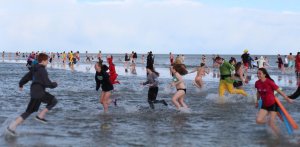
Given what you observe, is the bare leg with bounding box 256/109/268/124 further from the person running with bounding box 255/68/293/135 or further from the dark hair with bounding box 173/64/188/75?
the dark hair with bounding box 173/64/188/75

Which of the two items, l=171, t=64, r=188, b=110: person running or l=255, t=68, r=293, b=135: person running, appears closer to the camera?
l=255, t=68, r=293, b=135: person running

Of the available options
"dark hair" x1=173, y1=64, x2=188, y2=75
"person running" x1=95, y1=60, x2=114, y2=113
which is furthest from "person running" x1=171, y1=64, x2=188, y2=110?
"person running" x1=95, y1=60, x2=114, y2=113

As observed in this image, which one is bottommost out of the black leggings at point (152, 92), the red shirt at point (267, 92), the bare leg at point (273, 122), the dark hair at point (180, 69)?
the bare leg at point (273, 122)

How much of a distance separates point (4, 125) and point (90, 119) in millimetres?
2196

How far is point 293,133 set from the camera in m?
9.16

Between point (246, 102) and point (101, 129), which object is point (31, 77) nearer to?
point (101, 129)

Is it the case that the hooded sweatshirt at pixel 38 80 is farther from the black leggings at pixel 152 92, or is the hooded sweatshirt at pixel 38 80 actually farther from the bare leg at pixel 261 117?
the black leggings at pixel 152 92

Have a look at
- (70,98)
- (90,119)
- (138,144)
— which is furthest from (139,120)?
(70,98)

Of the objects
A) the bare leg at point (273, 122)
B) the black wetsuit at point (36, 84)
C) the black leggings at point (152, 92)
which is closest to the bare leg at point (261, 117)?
the bare leg at point (273, 122)

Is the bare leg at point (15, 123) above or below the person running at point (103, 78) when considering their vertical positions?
below

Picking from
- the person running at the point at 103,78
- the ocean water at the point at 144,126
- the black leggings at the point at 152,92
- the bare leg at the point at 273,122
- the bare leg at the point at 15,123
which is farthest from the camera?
the black leggings at the point at 152,92

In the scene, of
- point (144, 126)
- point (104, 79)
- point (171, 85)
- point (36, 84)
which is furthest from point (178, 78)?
point (36, 84)

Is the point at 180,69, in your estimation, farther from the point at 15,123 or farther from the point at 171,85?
the point at 15,123

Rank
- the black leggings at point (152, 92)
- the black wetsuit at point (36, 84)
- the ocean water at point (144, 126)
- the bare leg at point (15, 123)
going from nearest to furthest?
the ocean water at point (144, 126) < the bare leg at point (15, 123) < the black wetsuit at point (36, 84) < the black leggings at point (152, 92)
